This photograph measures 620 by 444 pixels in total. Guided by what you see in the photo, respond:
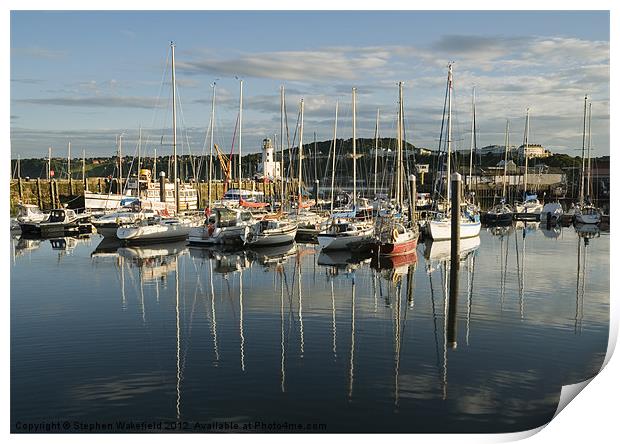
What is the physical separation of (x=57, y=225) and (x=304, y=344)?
103 ft

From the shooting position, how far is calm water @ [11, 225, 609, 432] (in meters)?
10.0

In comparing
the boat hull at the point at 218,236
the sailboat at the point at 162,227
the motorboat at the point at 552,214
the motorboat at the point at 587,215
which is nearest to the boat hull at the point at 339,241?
the boat hull at the point at 218,236

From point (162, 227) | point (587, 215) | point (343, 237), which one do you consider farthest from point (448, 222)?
point (587, 215)

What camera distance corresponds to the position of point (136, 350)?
13.4 meters

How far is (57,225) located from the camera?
41.2 meters

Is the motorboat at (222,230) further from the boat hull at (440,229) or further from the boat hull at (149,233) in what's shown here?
the boat hull at (440,229)

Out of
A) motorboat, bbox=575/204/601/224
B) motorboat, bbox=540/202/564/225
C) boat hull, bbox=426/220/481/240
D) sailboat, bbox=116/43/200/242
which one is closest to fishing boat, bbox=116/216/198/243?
sailboat, bbox=116/43/200/242

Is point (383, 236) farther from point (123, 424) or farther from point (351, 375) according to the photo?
point (123, 424)

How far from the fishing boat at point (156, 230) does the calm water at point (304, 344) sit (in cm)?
840

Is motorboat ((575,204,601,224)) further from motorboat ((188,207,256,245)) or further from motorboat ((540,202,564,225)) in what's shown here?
motorboat ((188,207,256,245))

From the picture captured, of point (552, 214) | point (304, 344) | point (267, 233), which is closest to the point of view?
point (304, 344)

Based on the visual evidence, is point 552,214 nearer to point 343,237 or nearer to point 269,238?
point 343,237

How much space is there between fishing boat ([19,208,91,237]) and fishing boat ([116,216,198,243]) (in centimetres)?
754

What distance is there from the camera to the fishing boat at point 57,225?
40.6 meters
